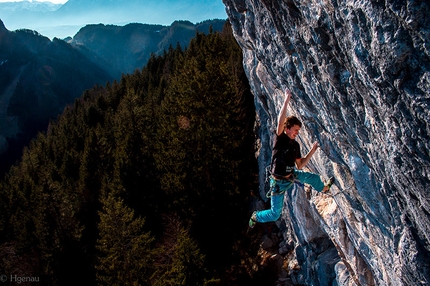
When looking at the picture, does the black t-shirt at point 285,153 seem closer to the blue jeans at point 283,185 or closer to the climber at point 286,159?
the climber at point 286,159

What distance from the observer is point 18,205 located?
2948 centimetres

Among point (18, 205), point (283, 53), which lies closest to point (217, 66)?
point (283, 53)

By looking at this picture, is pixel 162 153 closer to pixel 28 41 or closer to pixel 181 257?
pixel 181 257

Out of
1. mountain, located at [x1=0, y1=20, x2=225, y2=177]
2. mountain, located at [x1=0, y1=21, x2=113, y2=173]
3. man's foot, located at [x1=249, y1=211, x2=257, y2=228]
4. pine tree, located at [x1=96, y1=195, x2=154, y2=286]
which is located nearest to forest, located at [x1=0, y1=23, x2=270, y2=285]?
pine tree, located at [x1=96, y1=195, x2=154, y2=286]

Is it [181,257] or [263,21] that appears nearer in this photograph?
[263,21]

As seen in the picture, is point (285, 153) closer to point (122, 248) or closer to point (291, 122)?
point (291, 122)

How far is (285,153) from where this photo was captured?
23.2 feet

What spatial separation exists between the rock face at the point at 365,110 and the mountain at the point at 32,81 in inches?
4384

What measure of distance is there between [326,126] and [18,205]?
3188cm

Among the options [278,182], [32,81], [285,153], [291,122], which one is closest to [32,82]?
[32,81]

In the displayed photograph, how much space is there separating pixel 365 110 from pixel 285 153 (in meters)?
2.44

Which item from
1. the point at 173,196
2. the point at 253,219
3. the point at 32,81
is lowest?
the point at 253,219

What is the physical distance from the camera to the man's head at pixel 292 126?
6.71 meters

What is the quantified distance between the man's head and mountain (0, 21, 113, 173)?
4409 inches
